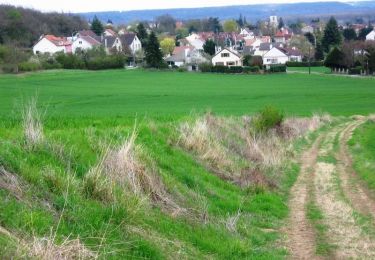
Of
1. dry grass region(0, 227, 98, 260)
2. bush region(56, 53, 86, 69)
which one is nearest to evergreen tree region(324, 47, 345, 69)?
bush region(56, 53, 86, 69)

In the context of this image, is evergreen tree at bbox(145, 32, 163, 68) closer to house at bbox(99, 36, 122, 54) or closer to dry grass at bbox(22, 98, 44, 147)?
house at bbox(99, 36, 122, 54)

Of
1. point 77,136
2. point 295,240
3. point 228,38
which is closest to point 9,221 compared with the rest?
point 77,136

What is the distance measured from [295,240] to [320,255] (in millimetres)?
1150

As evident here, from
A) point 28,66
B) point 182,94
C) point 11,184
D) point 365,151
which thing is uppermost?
point 11,184

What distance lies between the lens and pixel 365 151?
27.3 metres

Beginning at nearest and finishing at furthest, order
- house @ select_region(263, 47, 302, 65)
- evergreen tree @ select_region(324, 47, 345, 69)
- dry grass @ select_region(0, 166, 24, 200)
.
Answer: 1. dry grass @ select_region(0, 166, 24, 200)
2. evergreen tree @ select_region(324, 47, 345, 69)
3. house @ select_region(263, 47, 302, 65)

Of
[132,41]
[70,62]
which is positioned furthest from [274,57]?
[70,62]

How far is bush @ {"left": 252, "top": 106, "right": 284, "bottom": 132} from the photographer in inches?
1116

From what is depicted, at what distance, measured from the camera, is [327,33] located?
5133 inches

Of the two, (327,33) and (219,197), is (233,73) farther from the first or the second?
(219,197)

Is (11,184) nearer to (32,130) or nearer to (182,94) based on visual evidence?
(32,130)

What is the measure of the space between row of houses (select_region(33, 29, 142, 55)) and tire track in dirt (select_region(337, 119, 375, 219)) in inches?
3987

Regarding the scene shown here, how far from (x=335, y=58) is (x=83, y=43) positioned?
63.1m

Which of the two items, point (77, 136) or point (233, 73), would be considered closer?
point (77, 136)
